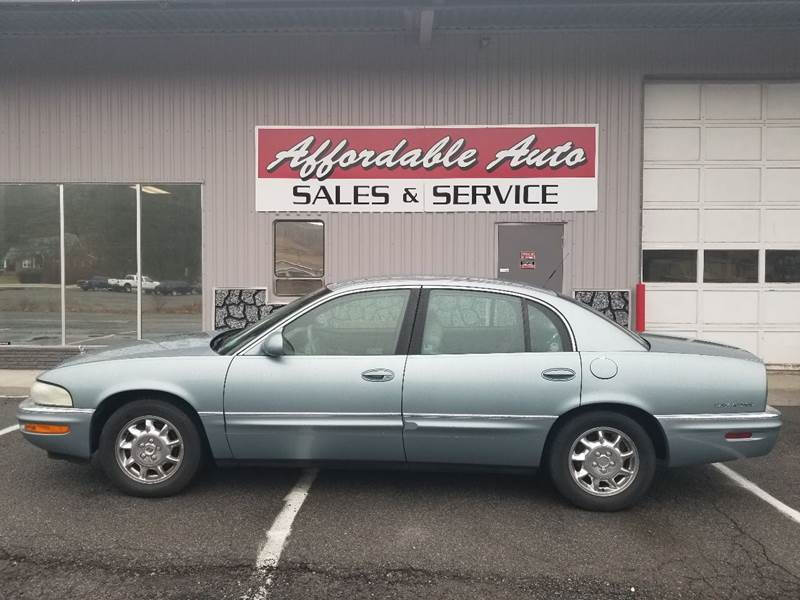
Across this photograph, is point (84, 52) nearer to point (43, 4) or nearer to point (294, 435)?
point (43, 4)

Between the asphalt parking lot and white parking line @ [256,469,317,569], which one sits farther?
white parking line @ [256,469,317,569]

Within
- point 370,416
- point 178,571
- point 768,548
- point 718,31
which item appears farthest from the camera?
point 718,31

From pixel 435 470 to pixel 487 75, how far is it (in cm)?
700

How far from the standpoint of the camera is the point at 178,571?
3357mm

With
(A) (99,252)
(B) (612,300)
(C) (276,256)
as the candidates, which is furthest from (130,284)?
(B) (612,300)

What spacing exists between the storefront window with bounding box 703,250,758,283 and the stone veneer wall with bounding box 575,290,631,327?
1308 millimetres

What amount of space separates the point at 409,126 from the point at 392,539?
7090 mm

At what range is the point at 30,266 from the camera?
9.97 metres

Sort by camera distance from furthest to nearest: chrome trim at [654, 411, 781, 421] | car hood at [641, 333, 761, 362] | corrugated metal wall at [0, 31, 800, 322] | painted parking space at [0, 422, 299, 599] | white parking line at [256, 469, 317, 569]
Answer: corrugated metal wall at [0, 31, 800, 322] → car hood at [641, 333, 761, 362] → chrome trim at [654, 411, 781, 421] → white parking line at [256, 469, 317, 569] → painted parking space at [0, 422, 299, 599]

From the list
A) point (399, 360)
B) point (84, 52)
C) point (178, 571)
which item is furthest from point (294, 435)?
point (84, 52)

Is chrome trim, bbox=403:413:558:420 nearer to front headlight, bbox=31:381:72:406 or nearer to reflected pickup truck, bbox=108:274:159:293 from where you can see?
front headlight, bbox=31:381:72:406

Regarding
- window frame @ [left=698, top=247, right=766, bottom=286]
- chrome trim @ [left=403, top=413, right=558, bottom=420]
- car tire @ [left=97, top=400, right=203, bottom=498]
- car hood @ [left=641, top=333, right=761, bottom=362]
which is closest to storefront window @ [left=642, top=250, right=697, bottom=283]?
window frame @ [left=698, top=247, right=766, bottom=286]

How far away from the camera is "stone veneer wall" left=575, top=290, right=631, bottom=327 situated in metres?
9.62

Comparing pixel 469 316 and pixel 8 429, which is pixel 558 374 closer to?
pixel 469 316
